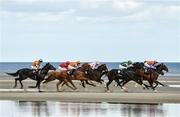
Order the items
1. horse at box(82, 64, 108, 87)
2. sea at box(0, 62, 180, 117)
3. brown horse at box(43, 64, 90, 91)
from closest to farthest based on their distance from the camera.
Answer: sea at box(0, 62, 180, 117), brown horse at box(43, 64, 90, 91), horse at box(82, 64, 108, 87)

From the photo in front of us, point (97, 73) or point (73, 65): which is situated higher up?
point (73, 65)

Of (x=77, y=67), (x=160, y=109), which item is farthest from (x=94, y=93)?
(x=160, y=109)

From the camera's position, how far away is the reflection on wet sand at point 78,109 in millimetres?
24844

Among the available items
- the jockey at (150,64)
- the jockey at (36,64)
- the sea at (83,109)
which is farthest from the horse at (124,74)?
the sea at (83,109)

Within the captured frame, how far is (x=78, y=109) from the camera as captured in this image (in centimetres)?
2703

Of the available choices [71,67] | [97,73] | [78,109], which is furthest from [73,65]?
[78,109]

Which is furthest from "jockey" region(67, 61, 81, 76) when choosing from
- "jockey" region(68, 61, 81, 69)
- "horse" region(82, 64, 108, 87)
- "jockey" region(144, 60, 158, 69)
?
"jockey" region(144, 60, 158, 69)

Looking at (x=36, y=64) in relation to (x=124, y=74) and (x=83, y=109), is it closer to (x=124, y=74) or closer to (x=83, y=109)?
(x=124, y=74)

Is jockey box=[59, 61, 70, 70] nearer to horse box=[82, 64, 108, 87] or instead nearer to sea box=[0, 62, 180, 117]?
horse box=[82, 64, 108, 87]

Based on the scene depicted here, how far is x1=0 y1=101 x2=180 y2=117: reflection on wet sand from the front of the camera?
81.5ft

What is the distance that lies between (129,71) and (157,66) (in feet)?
6.57

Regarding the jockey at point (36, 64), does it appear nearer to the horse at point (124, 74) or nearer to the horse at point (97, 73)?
the horse at point (97, 73)

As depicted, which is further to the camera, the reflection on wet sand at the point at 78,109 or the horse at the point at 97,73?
the horse at the point at 97,73

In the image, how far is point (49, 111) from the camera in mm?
26031
